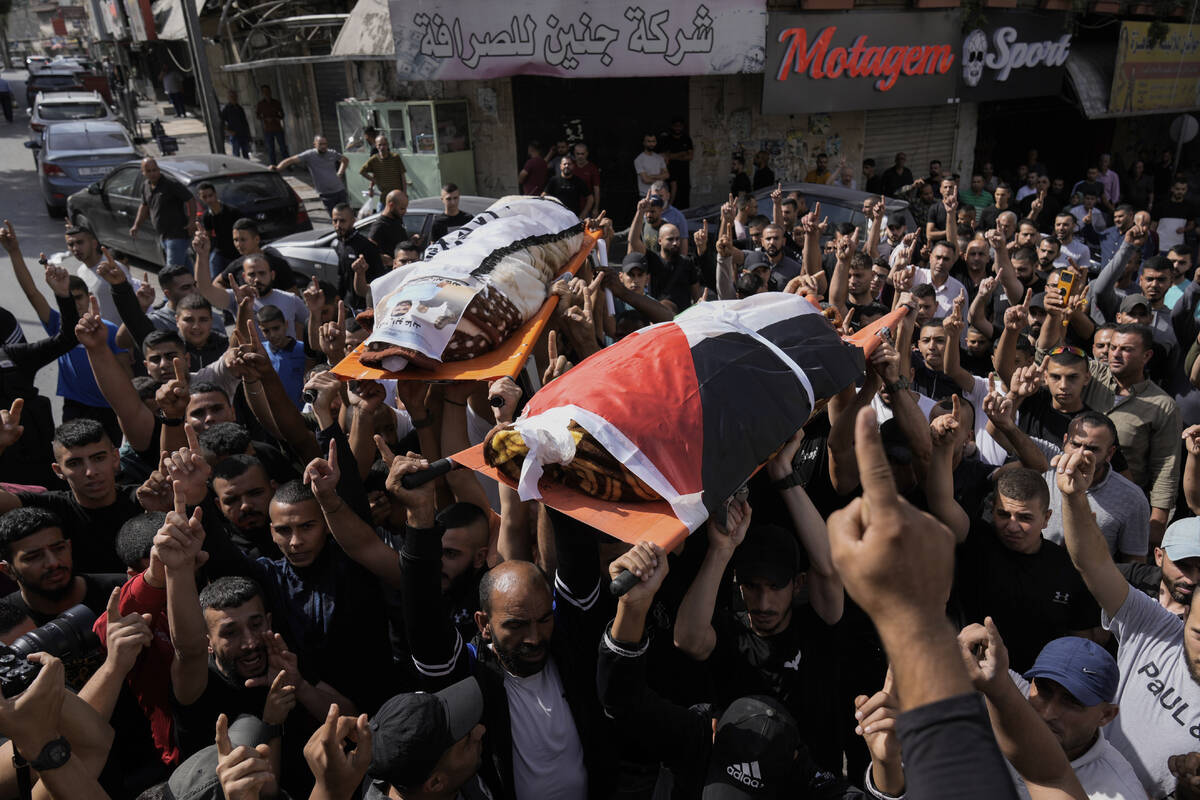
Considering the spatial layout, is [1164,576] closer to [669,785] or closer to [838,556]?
[669,785]

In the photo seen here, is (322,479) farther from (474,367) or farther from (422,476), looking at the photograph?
(474,367)

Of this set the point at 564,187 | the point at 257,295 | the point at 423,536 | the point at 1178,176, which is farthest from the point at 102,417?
the point at 1178,176

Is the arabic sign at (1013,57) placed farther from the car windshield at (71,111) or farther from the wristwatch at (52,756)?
the car windshield at (71,111)

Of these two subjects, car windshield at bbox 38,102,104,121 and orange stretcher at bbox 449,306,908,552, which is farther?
car windshield at bbox 38,102,104,121

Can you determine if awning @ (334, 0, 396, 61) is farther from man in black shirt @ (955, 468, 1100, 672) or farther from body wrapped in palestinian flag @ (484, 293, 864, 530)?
man in black shirt @ (955, 468, 1100, 672)

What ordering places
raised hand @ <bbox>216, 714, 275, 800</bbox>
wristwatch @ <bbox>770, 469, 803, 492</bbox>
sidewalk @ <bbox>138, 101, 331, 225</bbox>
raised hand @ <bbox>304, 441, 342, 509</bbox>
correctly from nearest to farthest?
1. raised hand @ <bbox>216, 714, 275, 800</bbox>
2. raised hand @ <bbox>304, 441, 342, 509</bbox>
3. wristwatch @ <bbox>770, 469, 803, 492</bbox>
4. sidewalk @ <bbox>138, 101, 331, 225</bbox>

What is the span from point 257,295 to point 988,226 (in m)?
7.73

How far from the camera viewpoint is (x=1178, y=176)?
1377cm

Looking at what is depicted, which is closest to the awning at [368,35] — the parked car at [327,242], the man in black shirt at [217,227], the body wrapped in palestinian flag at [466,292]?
the parked car at [327,242]

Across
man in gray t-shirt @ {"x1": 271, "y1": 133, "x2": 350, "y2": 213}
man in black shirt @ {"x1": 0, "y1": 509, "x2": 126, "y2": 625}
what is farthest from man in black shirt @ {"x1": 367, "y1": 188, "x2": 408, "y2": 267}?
man in black shirt @ {"x1": 0, "y1": 509, "x2": 126, "y2": 625}

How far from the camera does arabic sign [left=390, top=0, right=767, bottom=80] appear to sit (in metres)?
10.3

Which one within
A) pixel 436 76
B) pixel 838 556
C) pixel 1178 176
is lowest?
pixel 1178 176

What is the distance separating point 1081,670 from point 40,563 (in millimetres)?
3330

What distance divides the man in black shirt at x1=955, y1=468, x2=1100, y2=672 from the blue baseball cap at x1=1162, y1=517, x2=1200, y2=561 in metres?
0.34
